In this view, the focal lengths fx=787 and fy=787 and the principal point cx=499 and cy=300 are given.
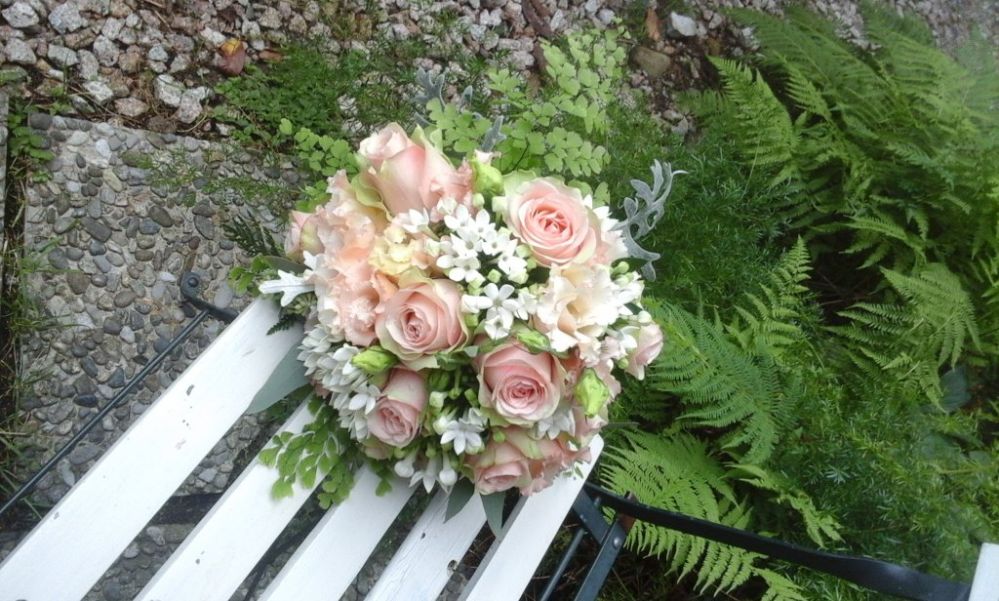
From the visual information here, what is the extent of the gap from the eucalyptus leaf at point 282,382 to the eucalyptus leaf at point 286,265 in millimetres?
99

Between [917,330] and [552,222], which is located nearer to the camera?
[552,222]

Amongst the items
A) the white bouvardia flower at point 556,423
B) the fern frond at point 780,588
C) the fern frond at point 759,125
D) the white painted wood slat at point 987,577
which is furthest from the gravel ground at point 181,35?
the white painted wood slat at point 987,577

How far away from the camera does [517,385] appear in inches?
34.9

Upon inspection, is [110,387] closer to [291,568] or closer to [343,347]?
[291,568]

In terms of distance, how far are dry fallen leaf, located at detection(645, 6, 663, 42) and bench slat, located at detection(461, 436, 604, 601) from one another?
1.86 m

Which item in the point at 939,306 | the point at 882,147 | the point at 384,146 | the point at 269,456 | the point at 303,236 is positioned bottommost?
the point at 269,456

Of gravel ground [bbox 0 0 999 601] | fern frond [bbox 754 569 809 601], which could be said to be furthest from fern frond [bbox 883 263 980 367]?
gravel ground [bbox 0 0 999 601]

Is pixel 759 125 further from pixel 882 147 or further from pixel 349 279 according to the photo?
pixel 349 279

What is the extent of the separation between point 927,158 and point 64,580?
2.24 metres

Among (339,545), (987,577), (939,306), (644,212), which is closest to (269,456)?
(339,545)

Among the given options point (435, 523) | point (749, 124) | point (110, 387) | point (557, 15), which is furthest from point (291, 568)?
point (557, 15)

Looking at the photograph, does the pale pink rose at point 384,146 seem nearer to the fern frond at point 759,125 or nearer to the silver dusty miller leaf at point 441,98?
the silver dusty miller leaf at point 441,98

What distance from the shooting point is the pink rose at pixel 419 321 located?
34.4 inches

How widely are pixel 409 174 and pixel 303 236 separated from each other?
0.17m
